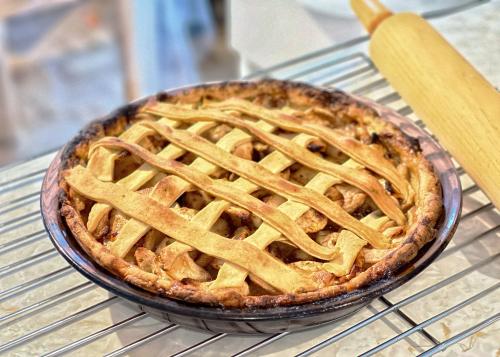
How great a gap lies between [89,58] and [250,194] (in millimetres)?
2628

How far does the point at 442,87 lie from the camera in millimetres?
1052

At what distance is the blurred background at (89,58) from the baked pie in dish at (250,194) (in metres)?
1.52

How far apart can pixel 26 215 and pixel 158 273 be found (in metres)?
0.35

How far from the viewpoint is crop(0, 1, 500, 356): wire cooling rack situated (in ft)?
2.72

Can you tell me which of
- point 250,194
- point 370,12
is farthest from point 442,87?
point 250,194

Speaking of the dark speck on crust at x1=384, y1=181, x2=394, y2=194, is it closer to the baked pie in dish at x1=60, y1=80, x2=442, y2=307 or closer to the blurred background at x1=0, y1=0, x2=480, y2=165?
the baked pie in dish at x1=60, y1=80, x2=442, y2=307

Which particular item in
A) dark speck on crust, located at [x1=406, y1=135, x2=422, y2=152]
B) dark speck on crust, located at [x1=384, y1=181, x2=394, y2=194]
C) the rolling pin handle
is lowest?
dark speck on crust, located at [x1=384, y1=181, x2=394, y2=194]

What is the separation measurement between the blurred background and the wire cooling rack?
165 centimetres

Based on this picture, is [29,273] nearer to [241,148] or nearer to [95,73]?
[241,148]

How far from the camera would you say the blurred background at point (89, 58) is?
2744 mm

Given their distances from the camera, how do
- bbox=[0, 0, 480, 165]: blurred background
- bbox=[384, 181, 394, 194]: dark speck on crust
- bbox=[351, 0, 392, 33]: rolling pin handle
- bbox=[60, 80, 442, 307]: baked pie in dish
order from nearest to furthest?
1. bbox=[60, 80, 442, 307]: baked pie in dish
2. bbox=[384, 181, 394, 194]: dark speck on crust
3. bbox=[351, 0, 392, 33]: rolling pin handle
4. bbox=[0, 0, 480, 165]: blurred background

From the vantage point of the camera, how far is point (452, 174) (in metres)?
0.91

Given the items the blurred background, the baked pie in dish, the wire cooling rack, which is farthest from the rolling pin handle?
the blurred background

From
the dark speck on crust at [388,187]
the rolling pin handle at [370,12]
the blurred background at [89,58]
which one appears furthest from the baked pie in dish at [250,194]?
the blurred background at [89,58]
